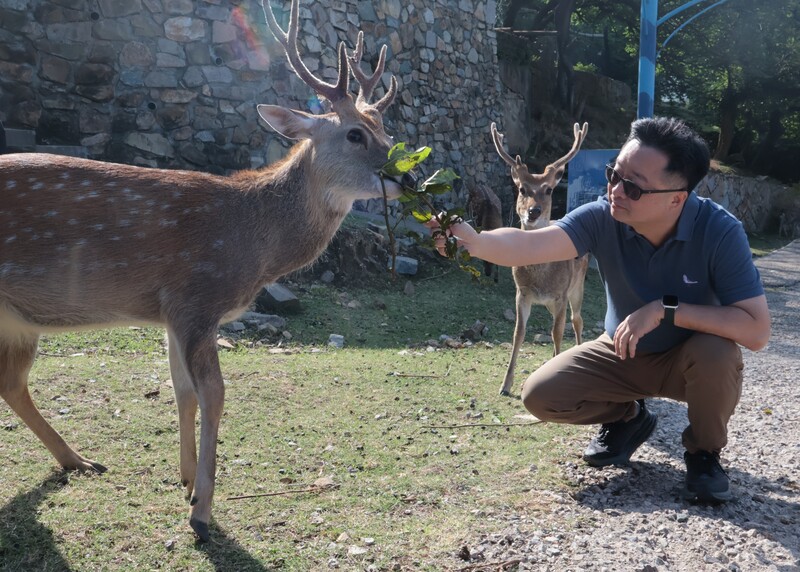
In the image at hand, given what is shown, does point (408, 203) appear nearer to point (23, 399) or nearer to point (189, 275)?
point (189, 275)

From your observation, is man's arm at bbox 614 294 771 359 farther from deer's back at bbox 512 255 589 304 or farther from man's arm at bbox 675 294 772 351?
deer's back at bbox 512 255 589 304

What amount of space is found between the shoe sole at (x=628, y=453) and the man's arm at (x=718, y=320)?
88 centimetres

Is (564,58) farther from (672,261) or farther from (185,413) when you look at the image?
(185,413)

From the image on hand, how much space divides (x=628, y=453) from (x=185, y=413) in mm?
2363

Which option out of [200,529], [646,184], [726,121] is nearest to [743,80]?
[726,121]

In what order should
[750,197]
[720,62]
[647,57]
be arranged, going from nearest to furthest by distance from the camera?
[647,57] < [750,197] < [720,62]

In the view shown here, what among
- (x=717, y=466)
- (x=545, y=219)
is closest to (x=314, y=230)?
(x=717, y=466)

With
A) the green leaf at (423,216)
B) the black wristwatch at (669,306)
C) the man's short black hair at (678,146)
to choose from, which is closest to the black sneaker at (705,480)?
the black wristwatch at (669,306)

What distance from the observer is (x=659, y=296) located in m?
4.08

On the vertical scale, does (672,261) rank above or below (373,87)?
below

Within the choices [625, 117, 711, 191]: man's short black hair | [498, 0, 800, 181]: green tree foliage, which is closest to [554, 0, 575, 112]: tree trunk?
[498, 0, 800, 181]: green tree foliage

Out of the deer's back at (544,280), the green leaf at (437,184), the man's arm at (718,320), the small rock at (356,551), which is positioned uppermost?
the green leaf at (437,184)

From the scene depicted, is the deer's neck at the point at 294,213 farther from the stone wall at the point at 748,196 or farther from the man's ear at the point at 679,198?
the stone wall at the point at 748,196

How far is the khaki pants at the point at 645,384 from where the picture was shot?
12.8ft
